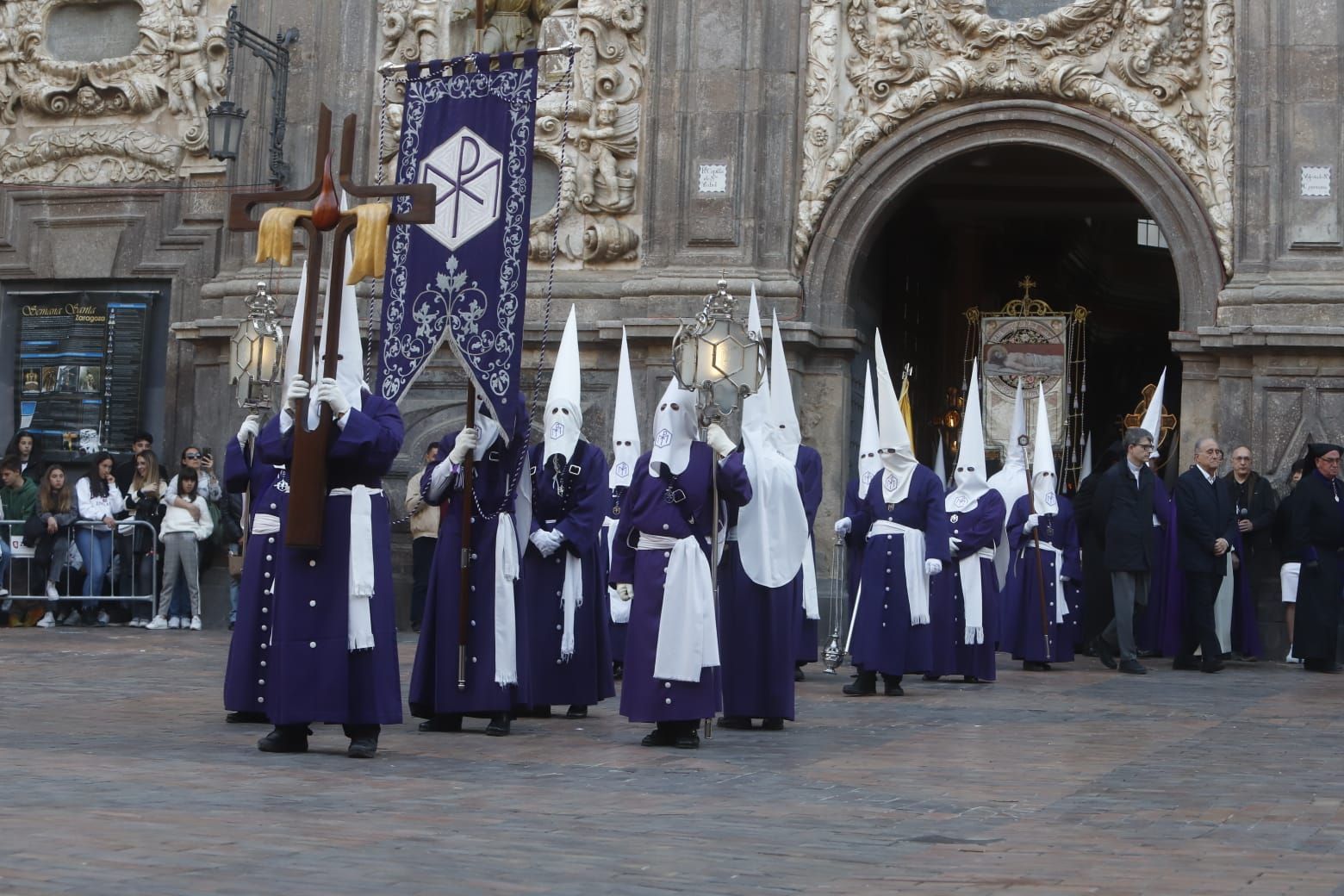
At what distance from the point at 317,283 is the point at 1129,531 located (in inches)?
358

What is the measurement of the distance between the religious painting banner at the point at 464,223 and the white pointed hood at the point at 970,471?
5658mm

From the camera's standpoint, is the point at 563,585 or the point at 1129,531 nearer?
the point at 563,585

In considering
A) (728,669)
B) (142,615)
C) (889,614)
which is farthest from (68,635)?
(728,669)

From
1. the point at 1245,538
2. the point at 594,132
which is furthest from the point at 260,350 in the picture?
the point at 1245,538

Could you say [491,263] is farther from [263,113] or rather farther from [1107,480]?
[263,113]

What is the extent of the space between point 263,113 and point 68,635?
5.95 meters

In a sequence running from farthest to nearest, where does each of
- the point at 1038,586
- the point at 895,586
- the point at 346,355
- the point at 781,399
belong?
1. the point at 1038,586
2. the point at 895,586
3. the point at 781,399
4. the point at 346,355

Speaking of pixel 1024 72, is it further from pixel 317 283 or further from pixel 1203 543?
pixel 317 283

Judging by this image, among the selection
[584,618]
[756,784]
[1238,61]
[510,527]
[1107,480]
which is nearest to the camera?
[756,784]

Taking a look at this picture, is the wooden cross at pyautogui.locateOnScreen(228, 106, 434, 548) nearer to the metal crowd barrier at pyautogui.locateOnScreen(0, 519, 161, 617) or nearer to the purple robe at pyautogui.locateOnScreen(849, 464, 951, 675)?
the purple robe at pyautogui.locateOnScreen(849, 464, 951, 675)

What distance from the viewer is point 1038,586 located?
17.2 m

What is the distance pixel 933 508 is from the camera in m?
14.1

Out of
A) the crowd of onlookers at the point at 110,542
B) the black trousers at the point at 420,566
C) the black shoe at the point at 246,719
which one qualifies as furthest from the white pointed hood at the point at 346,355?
the crowd of onlookers at the point at 110,542

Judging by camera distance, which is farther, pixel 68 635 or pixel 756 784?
pixel 68 635
